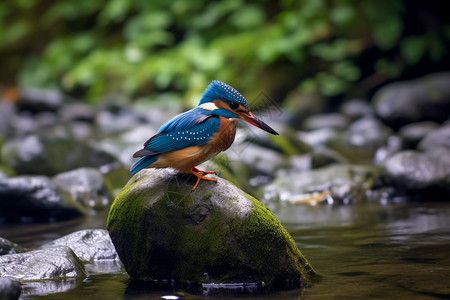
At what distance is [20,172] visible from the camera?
7797mm

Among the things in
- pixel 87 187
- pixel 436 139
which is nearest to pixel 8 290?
pixel 87 187

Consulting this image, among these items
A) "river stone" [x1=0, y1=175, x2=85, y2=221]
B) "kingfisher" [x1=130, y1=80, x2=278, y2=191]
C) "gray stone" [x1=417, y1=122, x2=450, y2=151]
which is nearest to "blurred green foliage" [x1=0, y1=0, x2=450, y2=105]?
"gray stone" [x1=417, y1=122, x2=450, y2=151]

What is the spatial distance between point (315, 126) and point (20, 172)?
640 centimetres

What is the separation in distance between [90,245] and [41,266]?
79 cm

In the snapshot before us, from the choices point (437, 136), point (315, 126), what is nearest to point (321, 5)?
point (315, 126)

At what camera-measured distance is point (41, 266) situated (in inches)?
145

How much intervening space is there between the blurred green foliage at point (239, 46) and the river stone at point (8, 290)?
915cm

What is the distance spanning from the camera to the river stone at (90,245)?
434cm

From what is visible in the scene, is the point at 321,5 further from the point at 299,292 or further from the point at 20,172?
the point at 299,292

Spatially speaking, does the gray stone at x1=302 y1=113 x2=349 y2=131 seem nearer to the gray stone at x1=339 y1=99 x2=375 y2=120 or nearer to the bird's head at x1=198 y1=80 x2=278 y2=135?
the gray stone at x1=339 y1=99 x2=375 y2=120

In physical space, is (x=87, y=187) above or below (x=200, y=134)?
above

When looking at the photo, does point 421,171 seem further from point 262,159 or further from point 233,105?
point 233,105

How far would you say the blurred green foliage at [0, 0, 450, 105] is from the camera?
39.4ft

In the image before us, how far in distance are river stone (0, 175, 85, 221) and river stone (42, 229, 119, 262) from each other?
1816mm
